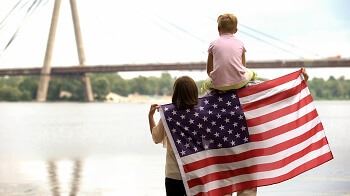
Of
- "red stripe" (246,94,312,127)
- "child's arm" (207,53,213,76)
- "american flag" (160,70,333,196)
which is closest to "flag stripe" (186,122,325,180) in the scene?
"american flag" (160,70,333,196)

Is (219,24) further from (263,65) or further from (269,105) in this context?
(263,65)

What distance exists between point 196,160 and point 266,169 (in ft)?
1.58

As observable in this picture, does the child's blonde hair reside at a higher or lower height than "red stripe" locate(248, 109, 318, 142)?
higher

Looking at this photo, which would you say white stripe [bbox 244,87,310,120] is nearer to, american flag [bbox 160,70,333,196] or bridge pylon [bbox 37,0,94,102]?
american flag [bbox 160,70,333,196]

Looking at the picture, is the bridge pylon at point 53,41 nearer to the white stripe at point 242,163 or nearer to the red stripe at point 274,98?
the red stripe at point 274,98

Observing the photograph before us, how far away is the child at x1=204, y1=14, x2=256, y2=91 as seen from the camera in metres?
4.84

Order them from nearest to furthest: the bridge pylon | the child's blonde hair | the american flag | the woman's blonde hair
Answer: the woman's blonde hair, the american flag, the child's blonde hair, the bridge pylon

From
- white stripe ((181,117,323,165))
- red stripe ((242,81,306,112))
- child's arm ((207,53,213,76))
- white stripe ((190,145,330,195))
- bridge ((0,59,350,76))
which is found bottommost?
bridge ((0,59,350,76))

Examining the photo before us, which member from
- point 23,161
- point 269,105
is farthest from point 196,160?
point 23,161

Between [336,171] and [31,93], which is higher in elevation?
[336,171]

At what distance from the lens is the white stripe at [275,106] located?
4926 millimetres

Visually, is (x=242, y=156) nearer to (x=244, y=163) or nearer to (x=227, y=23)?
(x=244, y=163)

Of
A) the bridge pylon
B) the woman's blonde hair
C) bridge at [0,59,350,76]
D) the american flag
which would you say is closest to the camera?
the woman's blonde hair

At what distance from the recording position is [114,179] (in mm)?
9156
